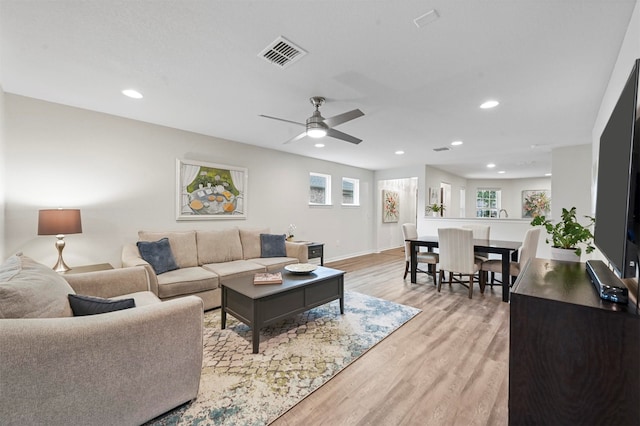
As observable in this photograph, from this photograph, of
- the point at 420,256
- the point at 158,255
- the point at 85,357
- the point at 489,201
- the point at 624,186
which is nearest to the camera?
the point at 624,186

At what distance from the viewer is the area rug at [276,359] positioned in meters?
1.65

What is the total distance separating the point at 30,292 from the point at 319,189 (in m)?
5.16

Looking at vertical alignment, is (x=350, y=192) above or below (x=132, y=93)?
below

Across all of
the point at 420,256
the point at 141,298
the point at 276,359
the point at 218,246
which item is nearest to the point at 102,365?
the point at 141,298

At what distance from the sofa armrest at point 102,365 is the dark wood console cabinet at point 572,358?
174 centimetres

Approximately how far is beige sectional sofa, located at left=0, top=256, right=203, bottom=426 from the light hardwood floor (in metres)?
0.71

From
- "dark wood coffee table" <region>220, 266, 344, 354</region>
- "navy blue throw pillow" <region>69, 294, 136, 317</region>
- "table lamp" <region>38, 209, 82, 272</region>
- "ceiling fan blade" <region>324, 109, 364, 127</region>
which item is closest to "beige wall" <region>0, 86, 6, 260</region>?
"table lamp" <region>38, 209, 82, 272</region>

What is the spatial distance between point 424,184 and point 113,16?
20.7 feet

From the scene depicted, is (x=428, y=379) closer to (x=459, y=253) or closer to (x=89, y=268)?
(x=459, y=253)

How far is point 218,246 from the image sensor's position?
12.9 ft

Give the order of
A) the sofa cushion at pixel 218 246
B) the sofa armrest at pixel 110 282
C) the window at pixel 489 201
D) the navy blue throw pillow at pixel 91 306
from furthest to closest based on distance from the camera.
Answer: the window at pixel 489 201 < the sofa cushion at pixel 218 246 < the sofa armrest at pixel 110 282 < the navy blue throw pillow at pixel 91 306

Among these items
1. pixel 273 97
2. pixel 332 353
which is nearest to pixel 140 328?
pixel 332 353

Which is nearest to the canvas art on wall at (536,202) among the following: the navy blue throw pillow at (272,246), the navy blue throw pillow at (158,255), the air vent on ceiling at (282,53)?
the navy blue throw pillow at (272,246)

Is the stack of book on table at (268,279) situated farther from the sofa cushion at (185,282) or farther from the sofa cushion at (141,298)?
the sofa cushion at (141,298)
